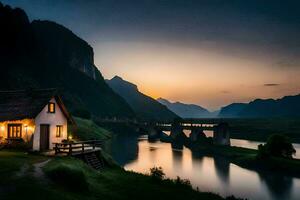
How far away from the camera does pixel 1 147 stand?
130ft

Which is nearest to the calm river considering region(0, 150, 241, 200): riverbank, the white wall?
region(0, 150, 241, 200): riverbank

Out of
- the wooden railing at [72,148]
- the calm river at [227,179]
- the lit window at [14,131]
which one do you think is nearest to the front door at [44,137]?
the wooden railing at [72,148]

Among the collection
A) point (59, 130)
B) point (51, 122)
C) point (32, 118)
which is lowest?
point (59, 130)

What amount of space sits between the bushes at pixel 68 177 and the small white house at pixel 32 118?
49.6 ft

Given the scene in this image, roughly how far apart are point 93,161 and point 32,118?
8953 mm

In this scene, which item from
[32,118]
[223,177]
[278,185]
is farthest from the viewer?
[223,177]

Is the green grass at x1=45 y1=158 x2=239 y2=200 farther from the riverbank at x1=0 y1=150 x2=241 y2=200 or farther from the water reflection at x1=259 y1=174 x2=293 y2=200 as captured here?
the water reflection at x1=259 y1=174 x2=293 y2=200

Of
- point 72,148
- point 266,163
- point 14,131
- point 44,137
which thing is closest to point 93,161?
point 72,148

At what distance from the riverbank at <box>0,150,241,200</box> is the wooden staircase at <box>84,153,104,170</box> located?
4.60 meters

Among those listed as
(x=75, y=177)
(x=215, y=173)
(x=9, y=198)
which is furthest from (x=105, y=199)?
(x=215, y=173)

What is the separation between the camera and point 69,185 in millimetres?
24578

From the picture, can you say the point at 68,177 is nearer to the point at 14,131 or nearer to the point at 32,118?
the point at 32,118

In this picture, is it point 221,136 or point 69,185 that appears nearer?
point 69,185

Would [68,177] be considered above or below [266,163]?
above
